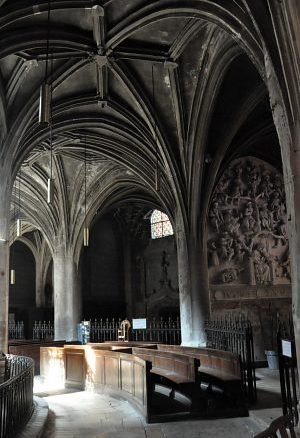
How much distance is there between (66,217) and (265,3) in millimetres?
14247

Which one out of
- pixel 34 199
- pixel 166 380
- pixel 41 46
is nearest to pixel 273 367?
pixel 166 380

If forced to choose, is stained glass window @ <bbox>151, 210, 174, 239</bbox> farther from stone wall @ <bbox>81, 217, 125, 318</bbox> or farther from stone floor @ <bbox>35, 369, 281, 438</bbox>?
stone floor @ <bbox>35, 369, 281, 438</bbox>

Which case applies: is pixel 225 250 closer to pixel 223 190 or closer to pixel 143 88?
pixel 223 190

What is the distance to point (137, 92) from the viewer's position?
12516mm

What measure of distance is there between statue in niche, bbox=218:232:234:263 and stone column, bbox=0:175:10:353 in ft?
23.7

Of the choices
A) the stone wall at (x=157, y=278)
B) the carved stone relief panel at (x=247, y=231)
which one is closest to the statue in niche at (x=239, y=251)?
the carved stone relief panel at (x=247, y=231)

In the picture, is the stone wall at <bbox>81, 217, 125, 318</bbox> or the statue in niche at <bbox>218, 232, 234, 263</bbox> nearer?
the statue in niche at <bbox>218, 232, 234, 263</bbox>

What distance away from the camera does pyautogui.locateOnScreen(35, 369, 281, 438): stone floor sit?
678 centimetres

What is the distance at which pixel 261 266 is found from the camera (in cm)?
1537

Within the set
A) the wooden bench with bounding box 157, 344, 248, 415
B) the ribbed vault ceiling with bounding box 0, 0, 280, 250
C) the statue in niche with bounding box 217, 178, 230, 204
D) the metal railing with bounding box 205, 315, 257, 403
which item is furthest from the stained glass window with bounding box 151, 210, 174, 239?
the wooden bench with bounding box 157, 344, 248, 415

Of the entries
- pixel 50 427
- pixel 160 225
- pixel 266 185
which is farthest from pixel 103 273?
pixel 50 427

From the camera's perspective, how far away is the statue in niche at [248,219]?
15578 mm

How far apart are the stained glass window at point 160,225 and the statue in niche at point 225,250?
34.2 feet

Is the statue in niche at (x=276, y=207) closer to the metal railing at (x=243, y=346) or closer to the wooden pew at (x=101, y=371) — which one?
the metal railing at (x=243, y=346)
